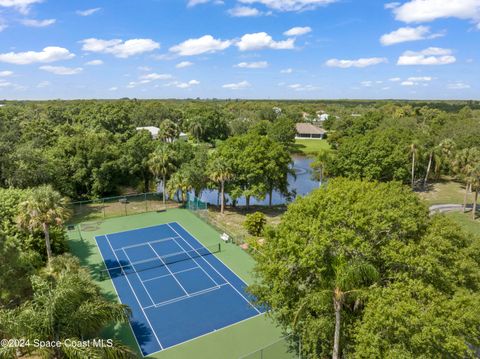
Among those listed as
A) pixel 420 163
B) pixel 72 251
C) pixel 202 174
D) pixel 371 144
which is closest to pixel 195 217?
pixel 202 174

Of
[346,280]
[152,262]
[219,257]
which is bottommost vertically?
[152,262]

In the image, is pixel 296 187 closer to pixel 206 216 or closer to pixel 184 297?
pixel 206 216

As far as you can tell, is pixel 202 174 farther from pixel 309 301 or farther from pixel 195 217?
pixel 309 301

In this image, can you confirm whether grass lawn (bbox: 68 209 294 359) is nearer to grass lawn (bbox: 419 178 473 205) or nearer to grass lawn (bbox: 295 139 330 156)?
grass lawn (bbox: 419 178 473 205)

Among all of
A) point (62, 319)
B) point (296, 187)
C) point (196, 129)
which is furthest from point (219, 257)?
point (196, 129)

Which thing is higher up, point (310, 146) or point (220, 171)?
point (220, 171)

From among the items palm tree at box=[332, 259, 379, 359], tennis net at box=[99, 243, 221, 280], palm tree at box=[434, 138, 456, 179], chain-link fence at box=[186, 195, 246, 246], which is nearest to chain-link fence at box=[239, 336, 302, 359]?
palm tree at box=[332, 259, 379, 359]
